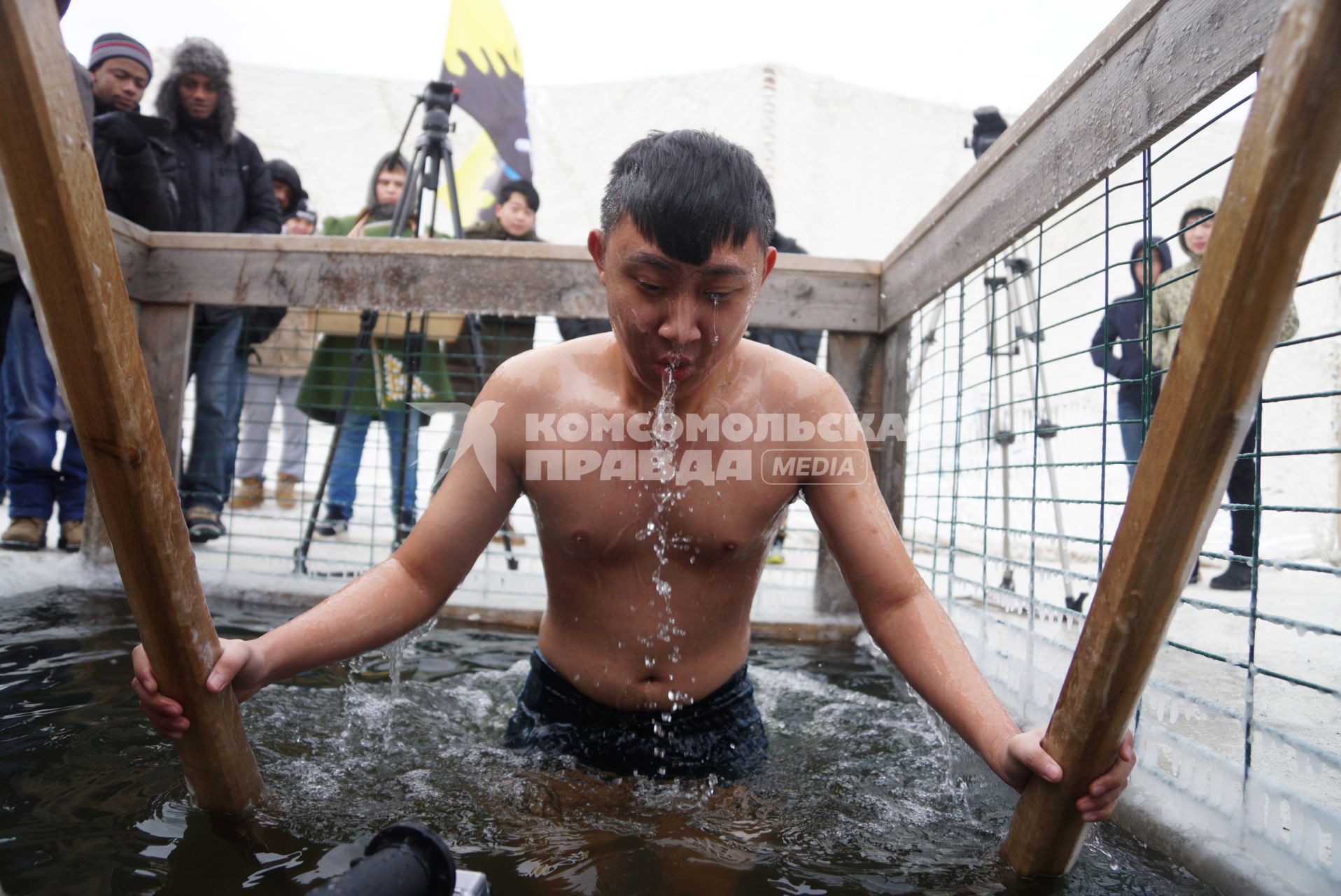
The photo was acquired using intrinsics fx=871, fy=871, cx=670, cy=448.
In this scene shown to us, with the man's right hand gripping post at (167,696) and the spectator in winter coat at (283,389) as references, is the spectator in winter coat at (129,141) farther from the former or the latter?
the man's right hand gripping post at (167,696)

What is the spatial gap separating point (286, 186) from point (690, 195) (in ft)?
14.3

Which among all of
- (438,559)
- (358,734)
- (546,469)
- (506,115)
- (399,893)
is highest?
(506,115)

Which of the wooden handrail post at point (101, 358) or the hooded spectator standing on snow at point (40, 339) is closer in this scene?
the wooden handrail post at point (101, 358)

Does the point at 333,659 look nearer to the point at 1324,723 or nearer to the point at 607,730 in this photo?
the point at 607,730

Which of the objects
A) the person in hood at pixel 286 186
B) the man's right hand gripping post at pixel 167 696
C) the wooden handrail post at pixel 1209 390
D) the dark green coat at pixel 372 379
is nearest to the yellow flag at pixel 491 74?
the person in hood at pixel 286 186

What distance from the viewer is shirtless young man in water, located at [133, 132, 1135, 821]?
1.49m

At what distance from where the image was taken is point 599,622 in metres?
1.92

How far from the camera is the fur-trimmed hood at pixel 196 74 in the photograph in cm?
395

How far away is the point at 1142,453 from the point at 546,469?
3.63ft

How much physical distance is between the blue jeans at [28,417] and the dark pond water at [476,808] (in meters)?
1.22

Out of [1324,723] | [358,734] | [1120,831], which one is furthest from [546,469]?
[1324,723]

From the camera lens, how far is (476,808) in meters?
1.59

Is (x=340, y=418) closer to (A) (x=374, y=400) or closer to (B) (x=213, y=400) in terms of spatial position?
(A) (x=374, y=400)

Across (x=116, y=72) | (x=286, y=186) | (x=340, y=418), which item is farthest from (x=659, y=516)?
(x=286, y=186)
